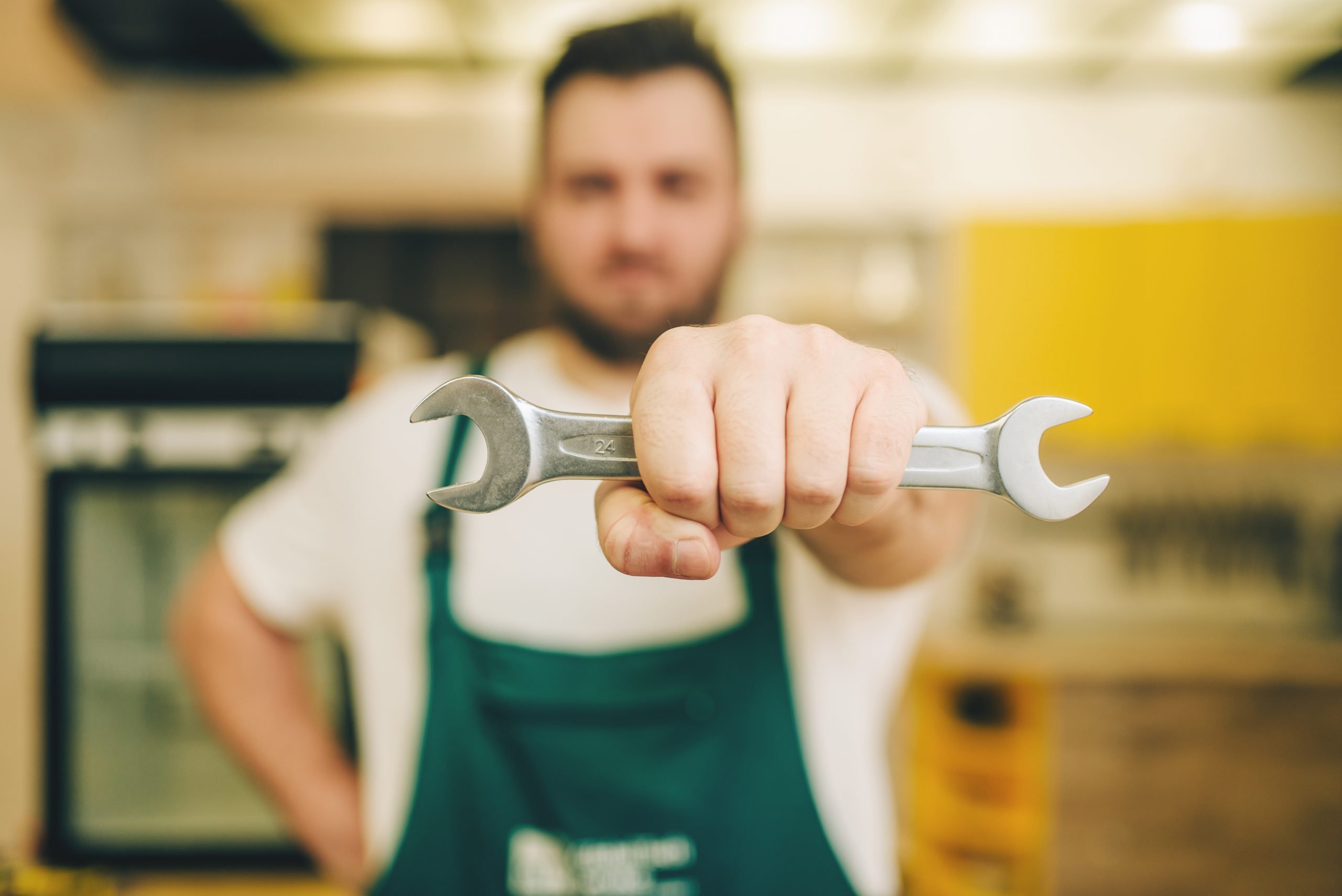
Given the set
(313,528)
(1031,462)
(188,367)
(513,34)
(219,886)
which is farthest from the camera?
(513,34)

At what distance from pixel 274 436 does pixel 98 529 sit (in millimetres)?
457

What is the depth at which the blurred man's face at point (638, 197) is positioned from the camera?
1.29ft

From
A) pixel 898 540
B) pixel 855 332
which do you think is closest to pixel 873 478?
pixel 898 540

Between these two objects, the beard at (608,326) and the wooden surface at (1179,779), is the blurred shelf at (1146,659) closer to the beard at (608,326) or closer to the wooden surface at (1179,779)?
the wooden surface at (1179,779)

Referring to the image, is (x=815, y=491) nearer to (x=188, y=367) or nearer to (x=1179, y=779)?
(x=188, y=367)

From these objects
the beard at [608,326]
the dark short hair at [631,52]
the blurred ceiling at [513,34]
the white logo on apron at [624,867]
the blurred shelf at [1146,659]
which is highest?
the blurred ceiling at [513,34]

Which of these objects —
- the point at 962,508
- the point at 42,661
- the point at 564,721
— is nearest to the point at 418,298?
the point at 42,661

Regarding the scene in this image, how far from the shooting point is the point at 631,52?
Result: 37cm

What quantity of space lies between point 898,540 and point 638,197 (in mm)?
245

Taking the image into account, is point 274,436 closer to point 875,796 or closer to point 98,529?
point 98,529

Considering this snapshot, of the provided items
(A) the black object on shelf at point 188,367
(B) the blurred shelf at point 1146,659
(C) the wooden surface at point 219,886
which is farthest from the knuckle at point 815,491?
(B) the blurred shelf at point 1146,659

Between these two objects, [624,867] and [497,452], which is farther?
[624,867]

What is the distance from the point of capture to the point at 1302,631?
1.91m

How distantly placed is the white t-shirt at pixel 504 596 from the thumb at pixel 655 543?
0.35m
